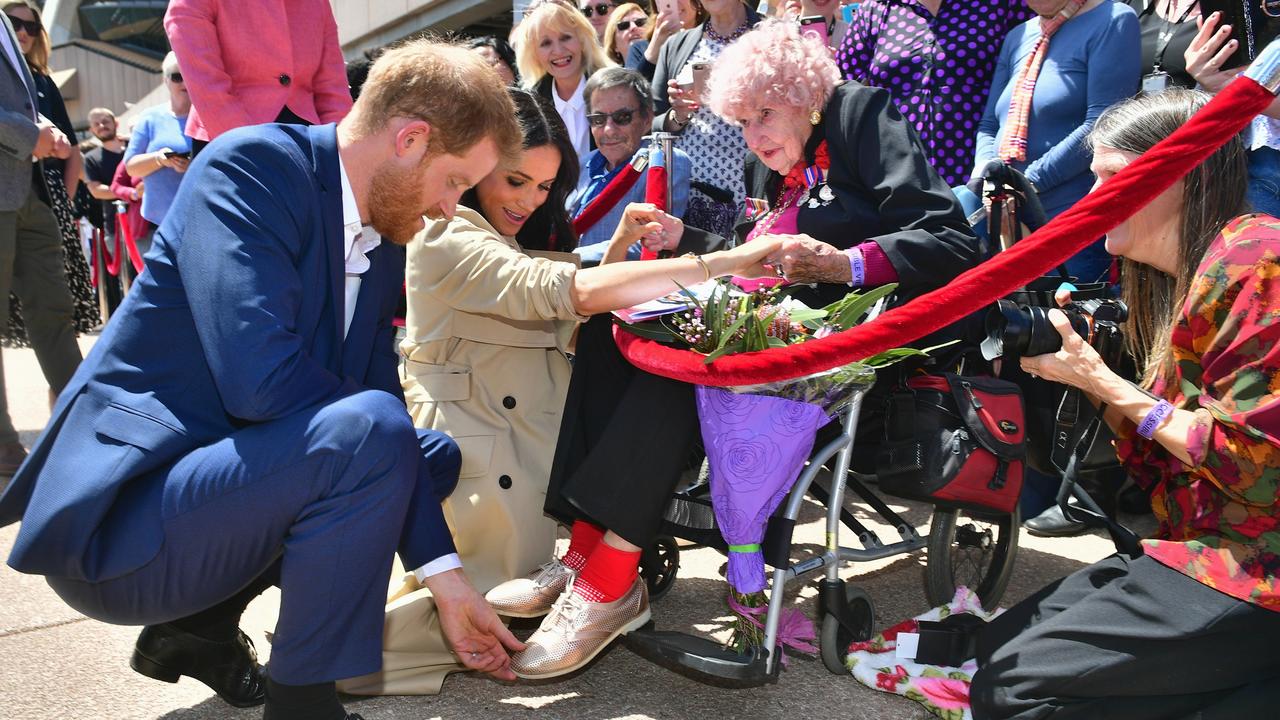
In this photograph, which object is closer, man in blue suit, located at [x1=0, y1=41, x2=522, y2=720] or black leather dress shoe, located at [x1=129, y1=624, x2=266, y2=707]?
man in blue suit, located at [x1=0, y1=41, x2=522, y2=720]

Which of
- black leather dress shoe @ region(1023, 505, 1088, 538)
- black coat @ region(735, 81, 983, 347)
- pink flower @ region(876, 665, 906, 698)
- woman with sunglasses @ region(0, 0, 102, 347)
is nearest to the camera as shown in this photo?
pink flower @ region(876, 665, 906, 698)

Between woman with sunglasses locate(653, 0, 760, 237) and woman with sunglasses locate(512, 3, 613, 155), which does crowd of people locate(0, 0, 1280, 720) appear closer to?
woman with sunglasses locate(653, 0, 760, 237)

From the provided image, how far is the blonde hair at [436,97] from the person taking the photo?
7.01ft

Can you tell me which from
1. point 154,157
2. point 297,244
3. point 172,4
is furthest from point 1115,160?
point 154,157

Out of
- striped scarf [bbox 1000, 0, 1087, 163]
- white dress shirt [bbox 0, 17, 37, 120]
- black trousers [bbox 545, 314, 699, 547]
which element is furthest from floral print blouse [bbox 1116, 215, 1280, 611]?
white dress shirt [bbox 0, 17, 37, 120]

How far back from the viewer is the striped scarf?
3.79 metres

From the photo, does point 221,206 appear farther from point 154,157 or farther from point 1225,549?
point 154,157

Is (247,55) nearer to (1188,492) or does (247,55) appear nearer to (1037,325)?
(1037,325)

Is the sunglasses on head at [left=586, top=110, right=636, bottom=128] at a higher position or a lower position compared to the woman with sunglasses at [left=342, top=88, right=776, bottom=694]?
Answer: higher

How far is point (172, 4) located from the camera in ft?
12.5

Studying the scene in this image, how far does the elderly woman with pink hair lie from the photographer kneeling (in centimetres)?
62

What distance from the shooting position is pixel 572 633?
246cm

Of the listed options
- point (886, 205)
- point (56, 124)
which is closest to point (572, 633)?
point (886, 205)

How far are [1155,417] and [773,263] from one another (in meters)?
1.01
